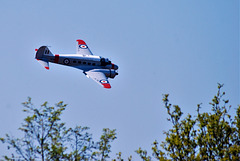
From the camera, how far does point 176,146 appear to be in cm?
4081

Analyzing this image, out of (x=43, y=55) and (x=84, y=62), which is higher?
(x=43, y=55)

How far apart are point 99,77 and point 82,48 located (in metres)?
13.5

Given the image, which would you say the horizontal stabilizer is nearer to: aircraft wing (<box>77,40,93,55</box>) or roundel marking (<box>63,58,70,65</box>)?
roundel marking (<box>63,58,70,65</box>)

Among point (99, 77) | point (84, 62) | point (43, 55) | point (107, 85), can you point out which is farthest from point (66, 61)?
point (107, 85)

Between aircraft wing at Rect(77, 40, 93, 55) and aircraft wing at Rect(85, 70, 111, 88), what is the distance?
959cm

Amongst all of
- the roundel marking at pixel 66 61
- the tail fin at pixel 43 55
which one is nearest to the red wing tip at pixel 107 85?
the roundel marking at pixel 66 61

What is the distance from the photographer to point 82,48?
3226 inches

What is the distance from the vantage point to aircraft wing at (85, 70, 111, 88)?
67875mm

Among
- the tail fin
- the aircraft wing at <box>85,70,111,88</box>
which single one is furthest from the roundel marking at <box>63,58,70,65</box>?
the aircraft wing at <box>85,70,111,88</box>

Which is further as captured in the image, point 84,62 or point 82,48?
point 82,48

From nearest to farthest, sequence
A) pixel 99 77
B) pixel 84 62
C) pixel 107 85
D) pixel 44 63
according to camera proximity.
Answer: pixel 107 85, pixel 99 77, pixel 44 63, pixel 84 62

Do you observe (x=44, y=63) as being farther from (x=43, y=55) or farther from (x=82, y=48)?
(x=82, y=48)

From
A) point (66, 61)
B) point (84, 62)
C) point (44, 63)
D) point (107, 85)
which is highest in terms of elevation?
point (66, 61)

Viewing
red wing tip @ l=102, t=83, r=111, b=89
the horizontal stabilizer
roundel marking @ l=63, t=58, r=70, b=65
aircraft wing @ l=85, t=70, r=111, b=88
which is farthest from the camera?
roundel marking @ l=63, t=58, r=70, b=65
